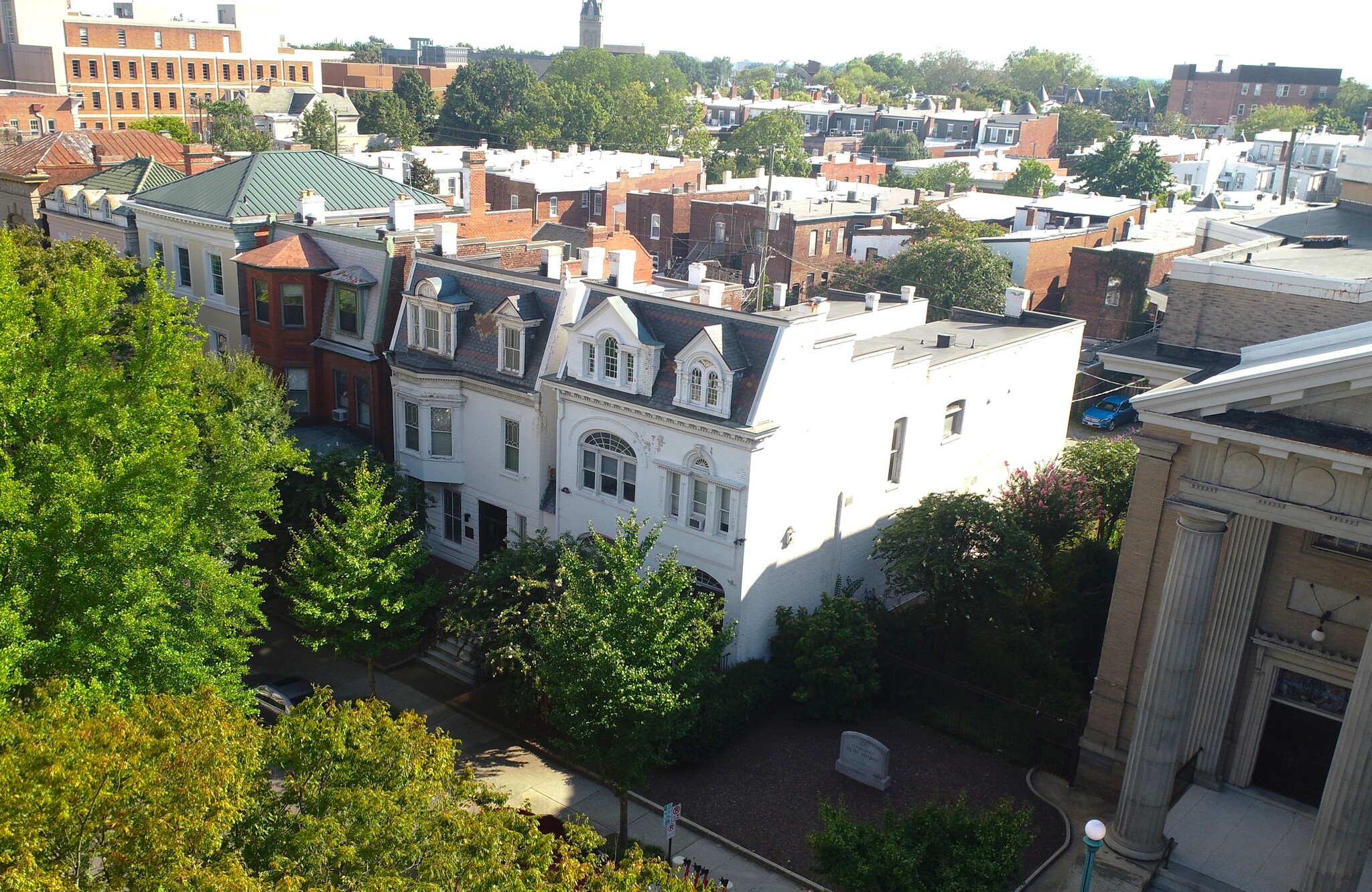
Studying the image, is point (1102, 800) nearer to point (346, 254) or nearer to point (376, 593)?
point (376, 593)

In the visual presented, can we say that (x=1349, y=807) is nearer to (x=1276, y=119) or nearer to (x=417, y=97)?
(x=417, y=97)

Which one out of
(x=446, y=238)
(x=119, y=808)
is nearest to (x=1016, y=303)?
(x=446, y=238)

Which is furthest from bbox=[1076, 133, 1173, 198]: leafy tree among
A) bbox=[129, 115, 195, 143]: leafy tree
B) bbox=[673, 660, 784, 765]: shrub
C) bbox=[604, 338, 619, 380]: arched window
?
bbox=[673, 660, 784, 765]: shrub

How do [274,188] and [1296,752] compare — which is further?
[274,188]

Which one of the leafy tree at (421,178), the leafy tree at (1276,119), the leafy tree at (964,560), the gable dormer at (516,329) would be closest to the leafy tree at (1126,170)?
the leafy tree at (421,178)

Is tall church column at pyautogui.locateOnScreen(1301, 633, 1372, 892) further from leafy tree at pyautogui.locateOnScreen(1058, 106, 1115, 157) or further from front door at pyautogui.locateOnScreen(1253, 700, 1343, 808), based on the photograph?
leafy tree at pyautogui.locateOnScreen(1058, 106, 1115, 157)
